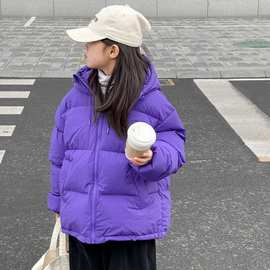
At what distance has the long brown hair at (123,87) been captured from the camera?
2.38 meters

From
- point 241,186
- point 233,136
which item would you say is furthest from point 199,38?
point 241,186

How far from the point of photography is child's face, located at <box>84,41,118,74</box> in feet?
7.77

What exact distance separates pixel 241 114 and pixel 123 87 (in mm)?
5624

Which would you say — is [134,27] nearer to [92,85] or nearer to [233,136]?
[92,85]

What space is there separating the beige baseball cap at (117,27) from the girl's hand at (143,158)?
45 centimetres

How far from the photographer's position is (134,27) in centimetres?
236

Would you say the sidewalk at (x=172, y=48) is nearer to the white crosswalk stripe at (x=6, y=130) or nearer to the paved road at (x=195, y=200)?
the paved road at (x=195, y=200)

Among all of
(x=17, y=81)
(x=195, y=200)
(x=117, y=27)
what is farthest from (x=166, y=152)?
(x=17, y=81)

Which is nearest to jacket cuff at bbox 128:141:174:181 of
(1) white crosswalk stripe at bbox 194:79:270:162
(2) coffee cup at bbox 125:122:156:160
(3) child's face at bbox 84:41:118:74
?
(2) coffee cup at bbox 125:122:156:160

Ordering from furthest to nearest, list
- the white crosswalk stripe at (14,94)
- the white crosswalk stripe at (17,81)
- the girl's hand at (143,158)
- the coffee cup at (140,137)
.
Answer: the white crosswalk stripe at (17,81) → the white crosswalk stripe at (14,94) → the girl's hand at (143,158) → the coffee cup at (140,137)

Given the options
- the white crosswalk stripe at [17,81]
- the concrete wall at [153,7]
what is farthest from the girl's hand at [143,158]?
the concrete wall at [153,7]

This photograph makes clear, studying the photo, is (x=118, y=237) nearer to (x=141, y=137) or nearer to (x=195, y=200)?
(x=141, y=137)

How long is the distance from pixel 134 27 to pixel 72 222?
0.82 m

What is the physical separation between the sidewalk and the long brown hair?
748 cm
